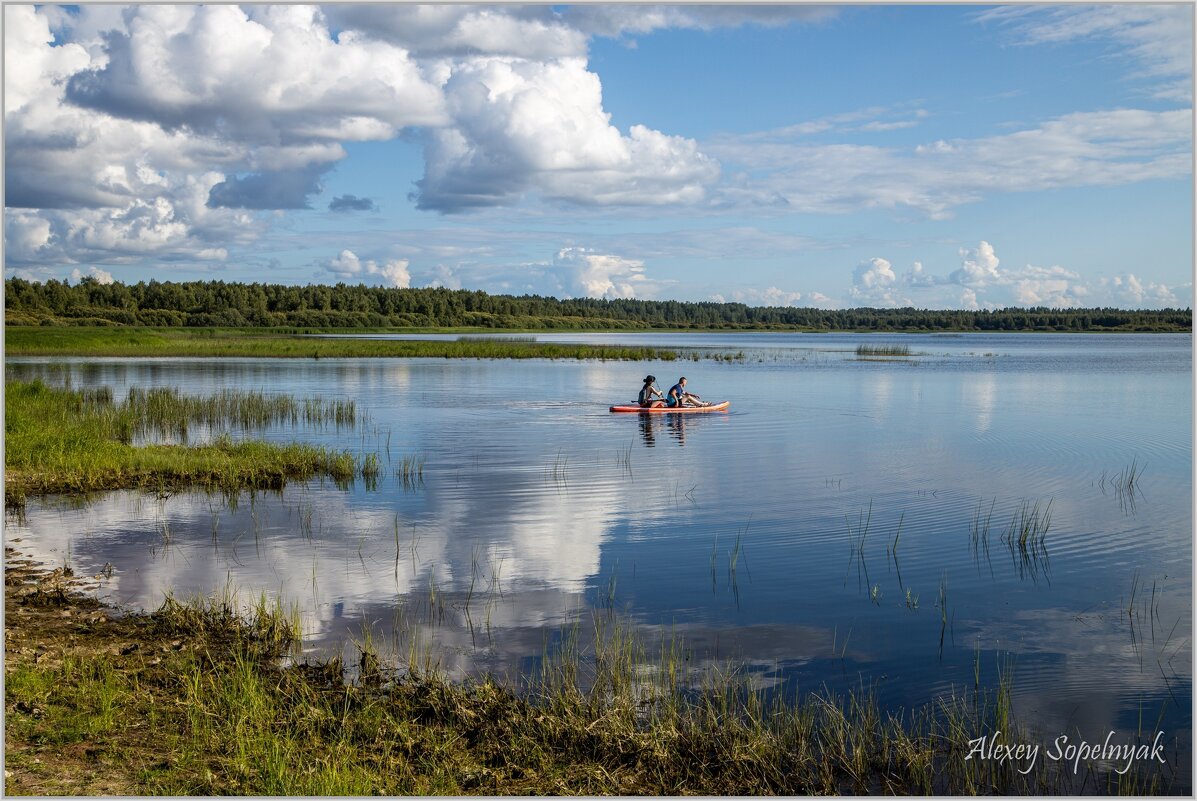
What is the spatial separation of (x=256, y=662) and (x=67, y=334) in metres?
90.8

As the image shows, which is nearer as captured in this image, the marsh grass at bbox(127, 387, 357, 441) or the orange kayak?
the marsh grass at bbox(127, 387, 357, 441)

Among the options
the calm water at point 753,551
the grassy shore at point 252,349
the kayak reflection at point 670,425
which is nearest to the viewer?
the calm water at point 753,551

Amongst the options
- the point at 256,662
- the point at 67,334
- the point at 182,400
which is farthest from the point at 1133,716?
the point at 67,334

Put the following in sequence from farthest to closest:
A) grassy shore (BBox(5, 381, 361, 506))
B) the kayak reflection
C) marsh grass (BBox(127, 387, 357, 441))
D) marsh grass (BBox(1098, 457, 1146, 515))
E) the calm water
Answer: the kayak reflection < marsh grass (BBox(127, 387, 357, 441)) < grassy shore (BBox(5, 381, 361, 506)) < marsh grass (BBox(1098, 457, 1146, 515)) < the calm water

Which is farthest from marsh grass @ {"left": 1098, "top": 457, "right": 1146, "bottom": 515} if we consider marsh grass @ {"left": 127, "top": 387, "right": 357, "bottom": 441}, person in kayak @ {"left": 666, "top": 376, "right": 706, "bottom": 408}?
marsh grass @ {"left": 127, "top": 387, "right": 357, "bottom": 441}

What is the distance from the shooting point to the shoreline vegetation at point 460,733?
7262mm

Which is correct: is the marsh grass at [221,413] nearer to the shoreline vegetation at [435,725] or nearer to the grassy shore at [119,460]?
the grassy shore at [119,460]

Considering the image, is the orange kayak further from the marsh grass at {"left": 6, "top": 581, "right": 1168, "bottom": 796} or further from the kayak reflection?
the marsh grass at {"left": 6, "top": 581, "right": 1168, "bottom": 796}

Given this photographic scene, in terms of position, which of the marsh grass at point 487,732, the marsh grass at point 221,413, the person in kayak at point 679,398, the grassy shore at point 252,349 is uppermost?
the grassy shore at point 252,349

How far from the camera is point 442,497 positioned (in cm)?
1988

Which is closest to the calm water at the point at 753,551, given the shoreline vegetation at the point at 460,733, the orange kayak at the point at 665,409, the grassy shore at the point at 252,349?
the shoreline vegetation at the point at 460,733

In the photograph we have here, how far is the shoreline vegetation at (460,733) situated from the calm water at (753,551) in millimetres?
794

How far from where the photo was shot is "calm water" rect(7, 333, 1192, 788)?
10617 mm

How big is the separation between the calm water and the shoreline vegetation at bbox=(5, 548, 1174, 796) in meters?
0.79
